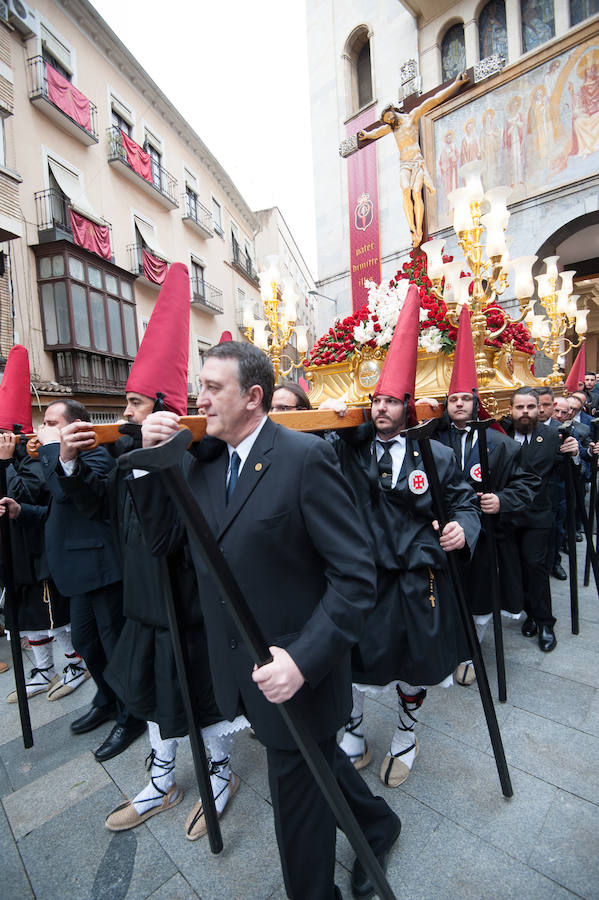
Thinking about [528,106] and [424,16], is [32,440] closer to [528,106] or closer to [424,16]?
[528,106]

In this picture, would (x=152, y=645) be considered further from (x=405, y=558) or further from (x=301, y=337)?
(x=301, y=337)

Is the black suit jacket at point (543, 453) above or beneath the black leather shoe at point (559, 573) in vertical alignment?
above

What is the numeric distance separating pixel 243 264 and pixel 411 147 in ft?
59.7

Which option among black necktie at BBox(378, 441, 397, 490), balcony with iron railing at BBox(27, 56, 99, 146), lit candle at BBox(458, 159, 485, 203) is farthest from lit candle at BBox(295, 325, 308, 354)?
balcony with iron railing at BBox(27, 56, 99, 146)

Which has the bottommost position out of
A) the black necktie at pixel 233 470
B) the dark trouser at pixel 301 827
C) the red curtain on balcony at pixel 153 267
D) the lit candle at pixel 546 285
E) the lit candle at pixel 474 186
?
the dark trouser at pixel 301 827

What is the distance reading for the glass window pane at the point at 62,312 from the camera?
40.9 feet

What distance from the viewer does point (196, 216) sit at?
20453 millimetres

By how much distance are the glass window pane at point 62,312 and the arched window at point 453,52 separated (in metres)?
12.5

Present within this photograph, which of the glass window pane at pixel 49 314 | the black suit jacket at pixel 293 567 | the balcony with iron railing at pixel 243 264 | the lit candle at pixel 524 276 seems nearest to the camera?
the black suit jacket at pixel 293 567

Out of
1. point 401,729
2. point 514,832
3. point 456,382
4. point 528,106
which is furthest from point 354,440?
point 528,106

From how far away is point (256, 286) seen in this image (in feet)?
89.1

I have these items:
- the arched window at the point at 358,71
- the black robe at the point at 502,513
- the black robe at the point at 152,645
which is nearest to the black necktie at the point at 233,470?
the black robe at the point at 152,645

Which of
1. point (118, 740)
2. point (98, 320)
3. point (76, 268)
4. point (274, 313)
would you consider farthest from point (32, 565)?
point (98, 320)

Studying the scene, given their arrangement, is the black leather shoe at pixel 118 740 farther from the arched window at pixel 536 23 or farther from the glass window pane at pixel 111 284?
the arched window at pixel 536 23
